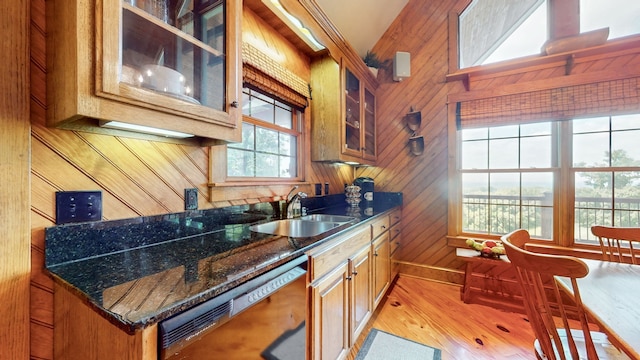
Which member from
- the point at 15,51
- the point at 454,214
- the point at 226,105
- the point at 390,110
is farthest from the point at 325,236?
the point at 390,110

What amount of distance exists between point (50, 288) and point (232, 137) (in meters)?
0.82

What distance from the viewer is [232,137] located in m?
1.14

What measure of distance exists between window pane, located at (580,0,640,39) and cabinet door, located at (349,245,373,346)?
9.60 feet

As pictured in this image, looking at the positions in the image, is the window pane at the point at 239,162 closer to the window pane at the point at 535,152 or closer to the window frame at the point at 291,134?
the window frame at the point at 291,134

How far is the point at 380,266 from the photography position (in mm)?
2158

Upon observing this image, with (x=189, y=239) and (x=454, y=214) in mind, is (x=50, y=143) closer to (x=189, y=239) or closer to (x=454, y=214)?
(x=189, y=239)

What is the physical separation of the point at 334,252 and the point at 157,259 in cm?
83

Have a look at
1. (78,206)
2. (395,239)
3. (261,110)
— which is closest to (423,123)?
(395,239)

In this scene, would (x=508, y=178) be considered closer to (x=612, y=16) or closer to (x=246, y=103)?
(x=612, y=16)

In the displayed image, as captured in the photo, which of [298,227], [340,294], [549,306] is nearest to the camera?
[549,306]

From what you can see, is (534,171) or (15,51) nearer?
(15,51)

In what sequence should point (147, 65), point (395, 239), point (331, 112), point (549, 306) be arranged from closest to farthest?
point (147, 65) → point (549, 306) → point (331, 112) → point (395, 239)

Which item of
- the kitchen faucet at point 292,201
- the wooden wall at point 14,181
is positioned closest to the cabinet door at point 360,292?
the kitchen faucet at point 292,201

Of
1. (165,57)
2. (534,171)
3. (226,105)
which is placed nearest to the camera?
(165,57)
